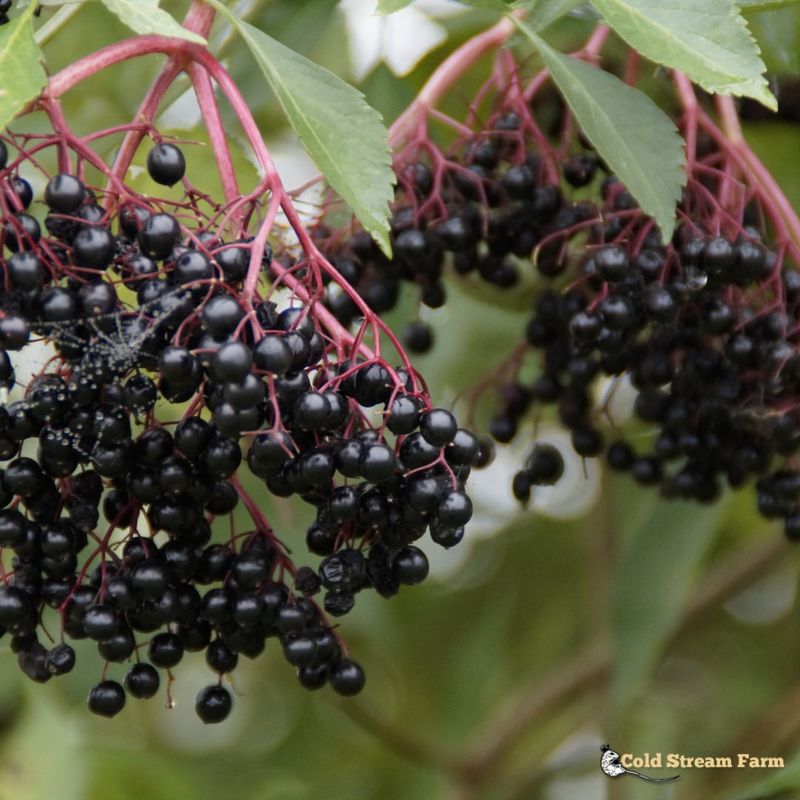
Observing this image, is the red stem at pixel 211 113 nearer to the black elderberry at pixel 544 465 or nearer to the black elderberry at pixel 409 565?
the black elderberry at pixel 409 565

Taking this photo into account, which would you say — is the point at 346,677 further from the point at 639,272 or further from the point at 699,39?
the point at 699,39

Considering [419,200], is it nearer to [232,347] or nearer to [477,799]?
[232,347]

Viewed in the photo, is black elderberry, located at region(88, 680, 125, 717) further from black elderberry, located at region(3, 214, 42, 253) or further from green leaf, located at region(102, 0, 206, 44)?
green leaf, located at region(102, 0, 206, 44)

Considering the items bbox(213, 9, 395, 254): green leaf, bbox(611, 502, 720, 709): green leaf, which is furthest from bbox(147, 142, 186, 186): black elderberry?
bbox(611, 502, 720, 709): green leaf

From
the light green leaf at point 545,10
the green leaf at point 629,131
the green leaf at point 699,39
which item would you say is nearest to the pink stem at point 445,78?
the light green leaf at point 545,10

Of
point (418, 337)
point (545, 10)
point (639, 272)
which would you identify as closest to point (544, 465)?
point (418, 337)

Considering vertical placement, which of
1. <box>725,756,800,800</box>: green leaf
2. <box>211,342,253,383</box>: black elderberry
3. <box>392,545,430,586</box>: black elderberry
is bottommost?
<box>725,756,800,800</box>: green leaf
